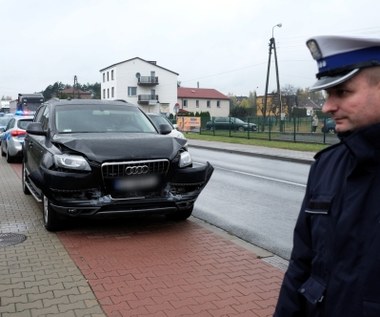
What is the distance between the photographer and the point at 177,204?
20.7 feet

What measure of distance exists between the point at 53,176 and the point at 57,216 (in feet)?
2.61

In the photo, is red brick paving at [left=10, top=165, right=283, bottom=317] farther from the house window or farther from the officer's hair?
the house window

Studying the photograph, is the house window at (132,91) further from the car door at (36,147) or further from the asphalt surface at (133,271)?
the asphalt surface at (133,271)

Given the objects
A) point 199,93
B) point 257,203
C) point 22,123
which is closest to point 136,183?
point 257,203

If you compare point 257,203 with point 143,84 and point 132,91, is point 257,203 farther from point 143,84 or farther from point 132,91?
point 132,91

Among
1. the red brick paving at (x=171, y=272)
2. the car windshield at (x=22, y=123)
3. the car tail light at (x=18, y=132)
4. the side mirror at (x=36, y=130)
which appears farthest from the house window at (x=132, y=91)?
the red brick paving at (x=171, y=272)

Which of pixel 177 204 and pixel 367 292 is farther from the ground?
pixel 367 292

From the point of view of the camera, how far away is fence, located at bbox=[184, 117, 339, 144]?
27.3 meters

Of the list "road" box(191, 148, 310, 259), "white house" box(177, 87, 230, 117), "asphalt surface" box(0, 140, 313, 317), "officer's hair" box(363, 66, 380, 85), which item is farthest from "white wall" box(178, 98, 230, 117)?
"officer's hair" box(363, 66, 380, 85)

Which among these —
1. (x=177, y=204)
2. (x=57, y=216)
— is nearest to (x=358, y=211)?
(x=177, y=204)

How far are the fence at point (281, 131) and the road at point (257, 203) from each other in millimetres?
12451

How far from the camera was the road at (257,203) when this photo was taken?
678 centimetres

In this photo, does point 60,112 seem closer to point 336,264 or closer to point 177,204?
point 177,204

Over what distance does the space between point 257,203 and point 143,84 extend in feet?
278
